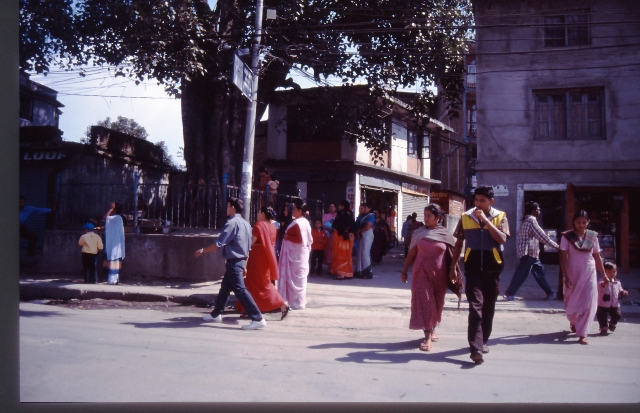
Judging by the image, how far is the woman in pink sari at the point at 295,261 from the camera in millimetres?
8156

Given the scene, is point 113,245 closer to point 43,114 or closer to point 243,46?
point 243,46

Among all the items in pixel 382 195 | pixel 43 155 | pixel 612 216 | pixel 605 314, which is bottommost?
pixel 605 314

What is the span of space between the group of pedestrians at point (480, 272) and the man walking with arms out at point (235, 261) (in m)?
2.09

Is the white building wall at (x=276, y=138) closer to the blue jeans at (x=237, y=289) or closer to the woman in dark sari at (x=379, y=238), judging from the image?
the woman in dark sari at (x=379, y=238)

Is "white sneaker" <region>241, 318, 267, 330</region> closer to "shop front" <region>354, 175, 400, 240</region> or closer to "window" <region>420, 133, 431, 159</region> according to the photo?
"shop front" <region>354, 175, 400, 240</region>

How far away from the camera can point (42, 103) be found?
25.0 meters

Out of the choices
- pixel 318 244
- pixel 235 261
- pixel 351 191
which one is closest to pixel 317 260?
pixel 318 244

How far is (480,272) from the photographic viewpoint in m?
5.53

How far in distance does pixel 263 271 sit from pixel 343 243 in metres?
4.28

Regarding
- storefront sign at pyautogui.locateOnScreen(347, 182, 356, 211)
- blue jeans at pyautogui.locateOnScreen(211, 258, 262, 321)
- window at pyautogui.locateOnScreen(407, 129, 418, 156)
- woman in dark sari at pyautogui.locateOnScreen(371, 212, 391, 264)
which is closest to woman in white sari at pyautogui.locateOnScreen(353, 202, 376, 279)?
woman in dark sari at pyautogui.locateOnScreen(371, 212, 391, 264)

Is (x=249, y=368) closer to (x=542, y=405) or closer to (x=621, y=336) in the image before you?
(x=542, y=405)

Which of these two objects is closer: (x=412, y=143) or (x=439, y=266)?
(x=439, y=266)

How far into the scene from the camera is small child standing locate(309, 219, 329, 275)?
1185 cm

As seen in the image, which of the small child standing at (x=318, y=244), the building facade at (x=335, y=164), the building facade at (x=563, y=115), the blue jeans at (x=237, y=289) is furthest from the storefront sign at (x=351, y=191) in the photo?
the blue jeans at (x=237, y=289)
